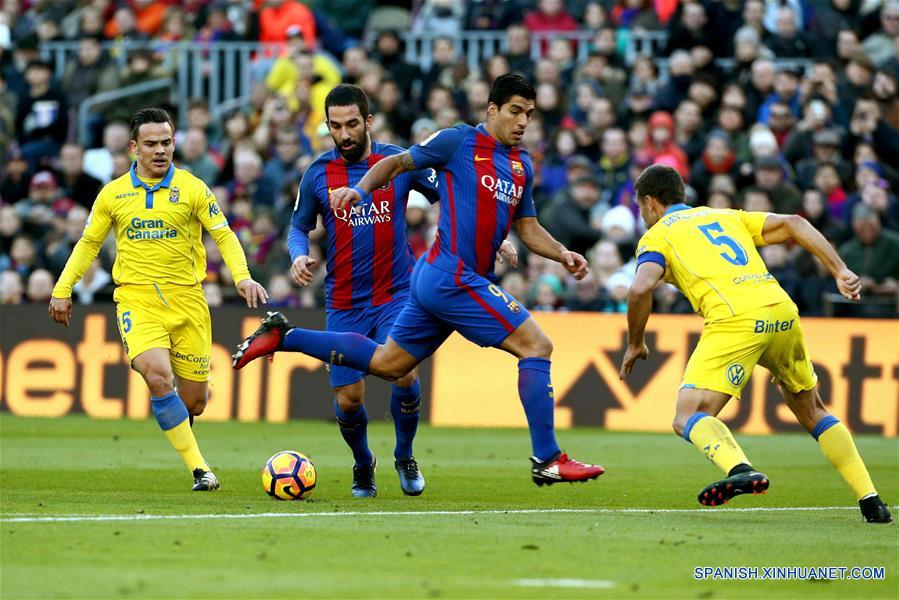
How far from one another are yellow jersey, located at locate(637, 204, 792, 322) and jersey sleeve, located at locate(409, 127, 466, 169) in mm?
1336

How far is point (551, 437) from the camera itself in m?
9.89

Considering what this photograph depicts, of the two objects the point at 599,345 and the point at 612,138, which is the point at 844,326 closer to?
the point at 599,345

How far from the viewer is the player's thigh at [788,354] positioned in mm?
9805

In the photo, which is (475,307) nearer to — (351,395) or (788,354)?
(351,395)

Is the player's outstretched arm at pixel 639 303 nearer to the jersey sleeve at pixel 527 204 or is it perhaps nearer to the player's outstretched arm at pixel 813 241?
the player's outstretched arm at pixel 813 241

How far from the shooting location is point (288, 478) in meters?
10.8

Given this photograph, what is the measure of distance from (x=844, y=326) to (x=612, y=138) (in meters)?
4.22

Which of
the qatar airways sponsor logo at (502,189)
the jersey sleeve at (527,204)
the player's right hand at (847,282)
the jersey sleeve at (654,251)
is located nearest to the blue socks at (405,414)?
the jersey sleeve at (527,204)

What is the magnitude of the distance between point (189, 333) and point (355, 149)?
1.85 m

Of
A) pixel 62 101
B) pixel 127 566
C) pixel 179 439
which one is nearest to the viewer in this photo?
pixel 127 566

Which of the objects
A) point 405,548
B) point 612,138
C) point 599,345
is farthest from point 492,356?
point 405,548

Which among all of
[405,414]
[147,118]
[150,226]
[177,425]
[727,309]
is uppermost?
[147,118]

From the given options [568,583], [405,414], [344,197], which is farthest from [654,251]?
[568,583]

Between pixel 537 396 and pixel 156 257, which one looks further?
pixel 156 257
